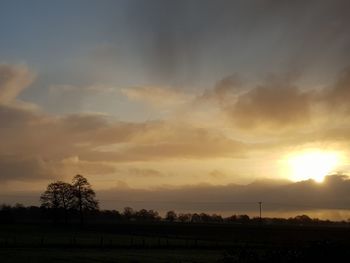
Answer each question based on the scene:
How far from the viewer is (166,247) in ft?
229

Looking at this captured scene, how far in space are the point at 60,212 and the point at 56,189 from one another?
22.9 ft

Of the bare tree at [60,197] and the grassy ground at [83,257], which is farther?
the bare tree at [60,197]

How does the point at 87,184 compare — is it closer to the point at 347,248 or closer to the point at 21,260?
the point at 21,260

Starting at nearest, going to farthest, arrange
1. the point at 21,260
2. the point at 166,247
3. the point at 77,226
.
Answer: the point at 21,260, the point at 166,247, the point at 77,226

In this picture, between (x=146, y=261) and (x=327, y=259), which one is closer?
(x=327, y=259)

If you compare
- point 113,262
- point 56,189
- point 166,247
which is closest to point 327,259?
point 113,262

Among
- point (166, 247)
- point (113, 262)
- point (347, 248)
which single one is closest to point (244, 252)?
point (347, 248)

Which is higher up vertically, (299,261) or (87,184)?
(87,184)

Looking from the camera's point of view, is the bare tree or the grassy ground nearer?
the grassy ground

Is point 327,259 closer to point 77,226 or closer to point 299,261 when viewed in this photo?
point 299,261

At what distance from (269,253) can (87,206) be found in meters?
132

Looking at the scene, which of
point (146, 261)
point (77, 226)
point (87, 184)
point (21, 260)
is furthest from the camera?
point (87, 184)

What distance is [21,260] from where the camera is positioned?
38750mm

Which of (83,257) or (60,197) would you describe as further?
(60,197)
